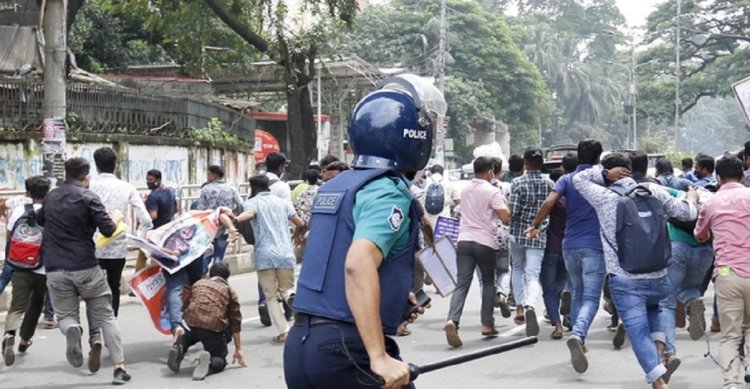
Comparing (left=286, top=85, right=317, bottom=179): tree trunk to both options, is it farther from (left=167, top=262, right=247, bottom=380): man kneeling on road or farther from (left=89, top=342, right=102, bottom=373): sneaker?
(left=89, top=342, right=102, bottom=373): sneaker

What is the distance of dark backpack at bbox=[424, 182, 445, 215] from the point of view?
1255 cm

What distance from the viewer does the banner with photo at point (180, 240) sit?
329 inches

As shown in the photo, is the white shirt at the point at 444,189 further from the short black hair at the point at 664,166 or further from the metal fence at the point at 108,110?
the metal fence at the point at 108,110

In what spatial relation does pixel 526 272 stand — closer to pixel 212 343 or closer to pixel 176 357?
pixel 212 343

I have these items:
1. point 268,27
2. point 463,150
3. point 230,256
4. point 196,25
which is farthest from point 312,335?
point 463,150

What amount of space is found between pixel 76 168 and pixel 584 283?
165 inches

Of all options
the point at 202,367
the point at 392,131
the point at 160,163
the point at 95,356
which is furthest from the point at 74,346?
the point at 160,163

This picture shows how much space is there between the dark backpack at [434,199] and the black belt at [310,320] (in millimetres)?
9052

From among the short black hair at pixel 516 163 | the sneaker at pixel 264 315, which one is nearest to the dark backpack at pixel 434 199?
the short black hair at pixel 516 163

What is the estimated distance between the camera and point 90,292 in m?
7.52

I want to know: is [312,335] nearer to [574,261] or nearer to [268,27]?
[574,261]

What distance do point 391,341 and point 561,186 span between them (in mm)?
5137

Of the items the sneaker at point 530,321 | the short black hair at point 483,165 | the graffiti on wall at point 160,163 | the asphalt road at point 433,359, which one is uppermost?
the graffiti on wall at point 160,163

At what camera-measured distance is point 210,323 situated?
7844 mm
